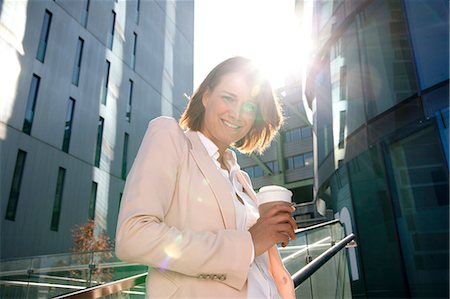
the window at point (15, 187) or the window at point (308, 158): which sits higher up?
the window at point (308, 158)

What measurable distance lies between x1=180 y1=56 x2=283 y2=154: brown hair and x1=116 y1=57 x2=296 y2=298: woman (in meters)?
0.02

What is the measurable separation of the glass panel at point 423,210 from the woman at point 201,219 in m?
6.50

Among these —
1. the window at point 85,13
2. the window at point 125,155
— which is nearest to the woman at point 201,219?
the window at point 125,155

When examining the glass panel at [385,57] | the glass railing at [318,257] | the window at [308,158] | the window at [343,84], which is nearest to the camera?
the glass railing at [318,257]

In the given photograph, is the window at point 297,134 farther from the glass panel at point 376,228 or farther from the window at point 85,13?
the glass panel at point 376,228

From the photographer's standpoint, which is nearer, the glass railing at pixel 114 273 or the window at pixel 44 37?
the glass railing at pixel 114 273

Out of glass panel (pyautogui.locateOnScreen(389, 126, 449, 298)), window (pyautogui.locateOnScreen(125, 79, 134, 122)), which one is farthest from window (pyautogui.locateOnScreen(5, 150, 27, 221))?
glass panel (pyautogui.locateOnScreen(389, 126, 449, 298))

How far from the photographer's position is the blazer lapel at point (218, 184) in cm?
121

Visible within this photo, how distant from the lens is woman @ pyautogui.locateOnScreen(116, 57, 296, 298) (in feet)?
3.36

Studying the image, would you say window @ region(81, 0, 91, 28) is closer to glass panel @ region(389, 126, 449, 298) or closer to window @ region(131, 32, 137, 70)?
window @ region(131, 32, 137, 70)

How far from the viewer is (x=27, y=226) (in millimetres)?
13141

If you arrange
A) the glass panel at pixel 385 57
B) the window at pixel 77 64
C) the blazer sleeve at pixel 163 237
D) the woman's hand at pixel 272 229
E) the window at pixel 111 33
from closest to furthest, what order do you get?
1. the blazer sleeve at pixel 163 237
2. the woman's hand at pixel 272 229
3. the glass panel at pixel 385 57
4. the window at pixel 77 64
5. the window at pixel 111 33

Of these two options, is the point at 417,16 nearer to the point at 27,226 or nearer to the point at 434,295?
the point at 434,295

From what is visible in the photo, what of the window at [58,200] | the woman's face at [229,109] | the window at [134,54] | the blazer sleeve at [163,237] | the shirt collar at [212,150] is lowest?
the blazer sleeve at [163,237]
